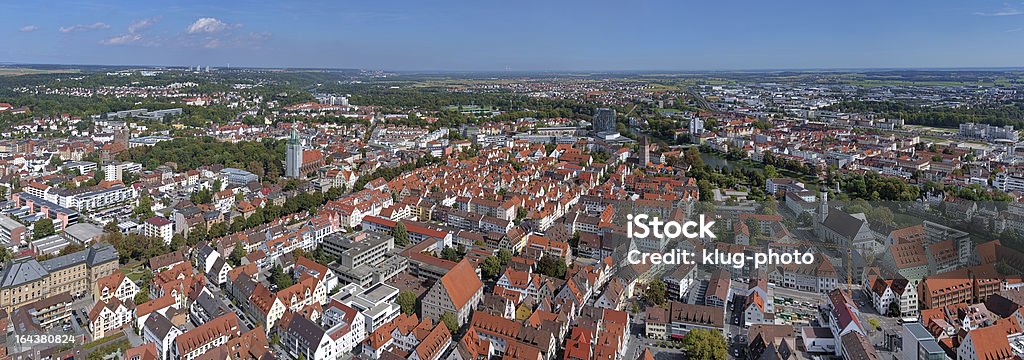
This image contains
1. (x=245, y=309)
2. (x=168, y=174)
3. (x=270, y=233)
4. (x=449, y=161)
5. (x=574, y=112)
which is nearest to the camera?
(x=245, y=309)

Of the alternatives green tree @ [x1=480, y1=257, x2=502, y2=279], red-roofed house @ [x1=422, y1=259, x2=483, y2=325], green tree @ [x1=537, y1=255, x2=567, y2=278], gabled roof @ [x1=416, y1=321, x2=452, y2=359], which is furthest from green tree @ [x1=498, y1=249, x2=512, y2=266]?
gabled roof @ [x1=416, y1=321, x2=452, y2=359]

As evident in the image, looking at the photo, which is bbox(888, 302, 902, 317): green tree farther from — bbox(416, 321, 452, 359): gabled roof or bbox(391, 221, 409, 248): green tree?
bbox(391, 221, 409, 248): green tree

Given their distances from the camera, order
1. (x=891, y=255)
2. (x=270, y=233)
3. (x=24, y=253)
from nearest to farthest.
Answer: (x=891, y=255) → (x=24, y=253) → (x=270, y=233)

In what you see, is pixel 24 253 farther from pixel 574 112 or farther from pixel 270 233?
pixel 574 112

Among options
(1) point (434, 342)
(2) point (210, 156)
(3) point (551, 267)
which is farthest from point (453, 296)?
(2) point (210, 156)

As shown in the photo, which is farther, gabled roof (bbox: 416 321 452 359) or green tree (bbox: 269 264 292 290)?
green tree (bbox: 269 264 292 290)

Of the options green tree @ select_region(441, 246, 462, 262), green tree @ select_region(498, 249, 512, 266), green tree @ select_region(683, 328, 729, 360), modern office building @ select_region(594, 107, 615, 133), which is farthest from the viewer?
modern office building @ select_region(594, 107, 615, 133)

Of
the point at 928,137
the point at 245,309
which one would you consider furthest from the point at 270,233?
the point at 928,137
